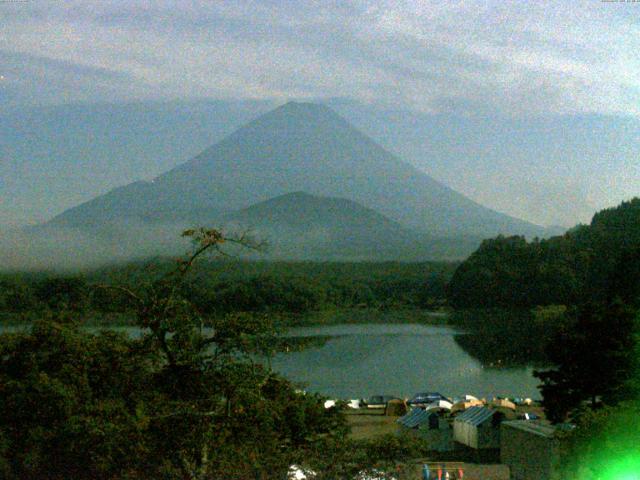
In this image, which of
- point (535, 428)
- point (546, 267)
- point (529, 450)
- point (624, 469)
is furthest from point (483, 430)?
point (546, 267)

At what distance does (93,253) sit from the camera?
98.7 ft

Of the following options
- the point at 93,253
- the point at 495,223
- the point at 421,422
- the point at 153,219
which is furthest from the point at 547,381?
the point at 495,223

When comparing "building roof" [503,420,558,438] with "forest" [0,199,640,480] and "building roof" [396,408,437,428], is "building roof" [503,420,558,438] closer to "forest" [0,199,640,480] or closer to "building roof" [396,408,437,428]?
"forest" [0,199,640,480]

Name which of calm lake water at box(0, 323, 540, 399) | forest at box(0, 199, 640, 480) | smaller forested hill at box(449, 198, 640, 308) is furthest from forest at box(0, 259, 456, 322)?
smaller forested hill at box(449, 198, 640, 308)

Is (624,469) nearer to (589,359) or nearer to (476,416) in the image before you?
(589,359)

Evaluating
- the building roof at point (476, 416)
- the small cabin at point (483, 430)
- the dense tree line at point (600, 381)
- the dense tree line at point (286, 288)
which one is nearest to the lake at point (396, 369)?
the dense tree line at point (286, 288)

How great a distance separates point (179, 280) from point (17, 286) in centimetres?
1585

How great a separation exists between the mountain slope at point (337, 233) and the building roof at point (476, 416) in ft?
174

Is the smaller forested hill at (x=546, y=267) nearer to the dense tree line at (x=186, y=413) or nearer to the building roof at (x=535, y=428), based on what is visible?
the building roof at (x=535, y=428)

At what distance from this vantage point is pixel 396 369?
23281mm

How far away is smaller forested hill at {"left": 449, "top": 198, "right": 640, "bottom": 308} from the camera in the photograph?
1618 inches

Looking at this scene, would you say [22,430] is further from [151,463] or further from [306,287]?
[306,287]

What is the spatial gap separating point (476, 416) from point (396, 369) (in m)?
13.3

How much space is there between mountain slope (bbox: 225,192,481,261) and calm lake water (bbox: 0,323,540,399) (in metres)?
34.5
